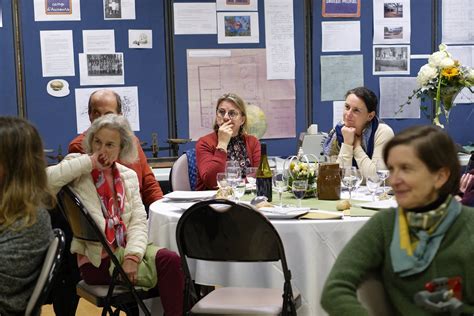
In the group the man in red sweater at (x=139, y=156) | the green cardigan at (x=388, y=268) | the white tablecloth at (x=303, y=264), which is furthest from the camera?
the man in red sweater at (x=139, y=156)

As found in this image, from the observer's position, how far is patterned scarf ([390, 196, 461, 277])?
179cm

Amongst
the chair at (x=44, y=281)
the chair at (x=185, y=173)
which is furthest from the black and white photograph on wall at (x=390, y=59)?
the chair at (x=44, y=281)

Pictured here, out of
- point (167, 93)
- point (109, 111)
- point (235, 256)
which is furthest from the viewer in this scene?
point (167, 93)

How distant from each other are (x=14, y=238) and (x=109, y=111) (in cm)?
198

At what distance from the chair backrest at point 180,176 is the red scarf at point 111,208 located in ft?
2.96

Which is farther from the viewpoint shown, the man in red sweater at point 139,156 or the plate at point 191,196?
the man in red sweater at point 139,156

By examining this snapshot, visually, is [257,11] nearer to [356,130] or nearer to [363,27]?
[363,27]

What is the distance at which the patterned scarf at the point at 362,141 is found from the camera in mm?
4113

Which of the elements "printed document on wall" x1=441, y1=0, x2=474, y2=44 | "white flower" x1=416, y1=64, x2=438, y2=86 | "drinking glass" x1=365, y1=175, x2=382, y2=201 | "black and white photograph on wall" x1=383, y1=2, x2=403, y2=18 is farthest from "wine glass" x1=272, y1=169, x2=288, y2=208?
"printed document on wall" x1=441, y1=0, x2=474, y2=44

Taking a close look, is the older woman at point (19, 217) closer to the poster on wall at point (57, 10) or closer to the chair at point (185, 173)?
the chair at point (185, 173)

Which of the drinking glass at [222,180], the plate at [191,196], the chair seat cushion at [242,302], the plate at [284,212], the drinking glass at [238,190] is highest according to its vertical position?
the drinking glass at [222,180]

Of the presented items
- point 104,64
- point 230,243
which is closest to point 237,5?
point 104,64

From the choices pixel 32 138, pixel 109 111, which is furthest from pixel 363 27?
pixel 32 138

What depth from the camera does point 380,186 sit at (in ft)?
11.3
